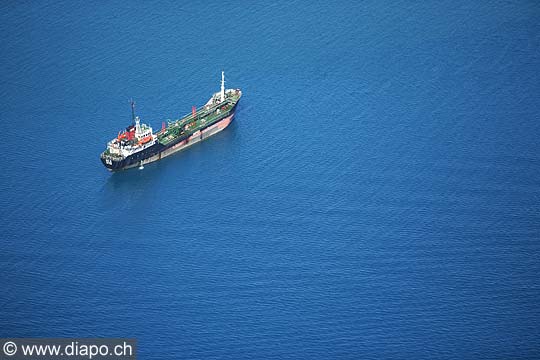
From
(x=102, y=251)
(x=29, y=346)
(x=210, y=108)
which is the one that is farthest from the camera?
(x=210, y=108)

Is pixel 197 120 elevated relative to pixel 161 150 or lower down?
elevated

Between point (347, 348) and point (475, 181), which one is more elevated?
point (475, 181)

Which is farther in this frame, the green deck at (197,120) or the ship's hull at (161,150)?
the green deck at (197,120)

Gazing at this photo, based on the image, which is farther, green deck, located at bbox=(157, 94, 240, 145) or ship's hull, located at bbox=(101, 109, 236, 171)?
green deck, located at bbox=(157, 94, 240, 145)

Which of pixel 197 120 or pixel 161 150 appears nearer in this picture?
pixel 161 150

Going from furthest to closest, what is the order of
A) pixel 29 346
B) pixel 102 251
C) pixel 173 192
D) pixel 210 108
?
pixel 210 108, pixel 173 192, pixel 102 251, pixel 29 346

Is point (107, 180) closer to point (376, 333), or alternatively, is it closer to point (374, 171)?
point (374, 171)

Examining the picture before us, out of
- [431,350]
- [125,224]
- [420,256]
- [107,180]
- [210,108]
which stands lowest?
[431,350]

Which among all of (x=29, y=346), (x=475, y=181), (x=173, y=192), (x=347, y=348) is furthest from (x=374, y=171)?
(x=29, y=346)
